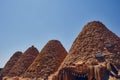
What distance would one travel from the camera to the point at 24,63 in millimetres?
49719

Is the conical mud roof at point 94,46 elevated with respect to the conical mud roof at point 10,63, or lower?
lower

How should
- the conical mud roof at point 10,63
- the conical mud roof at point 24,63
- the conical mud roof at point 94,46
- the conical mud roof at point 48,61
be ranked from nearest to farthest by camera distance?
the conical mud roof at point 94,46
the conical mud roof at point 48,61
the conical mud roof at point 24,63
the conical mud roof at point 10,63

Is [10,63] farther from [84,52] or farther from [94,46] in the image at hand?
[94,46]

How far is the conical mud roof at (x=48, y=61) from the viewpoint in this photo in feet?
129

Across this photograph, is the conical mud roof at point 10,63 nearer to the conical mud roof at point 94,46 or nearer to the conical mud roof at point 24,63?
the conical mud roof at point 24,63

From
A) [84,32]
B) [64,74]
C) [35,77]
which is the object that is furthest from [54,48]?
[64,74]

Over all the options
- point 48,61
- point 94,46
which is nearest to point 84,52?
point 94,46

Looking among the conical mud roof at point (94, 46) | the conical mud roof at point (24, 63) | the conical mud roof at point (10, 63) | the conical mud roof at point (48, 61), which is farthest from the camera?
the conical mud roof at point (10, 63)

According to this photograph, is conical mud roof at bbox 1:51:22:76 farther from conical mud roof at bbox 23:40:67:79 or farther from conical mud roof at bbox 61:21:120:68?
conical mud roof at bbox 61:21:120:68

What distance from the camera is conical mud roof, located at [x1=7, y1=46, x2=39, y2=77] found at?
4853 cm

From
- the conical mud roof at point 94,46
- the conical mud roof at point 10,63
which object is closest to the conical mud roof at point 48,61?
the conical mud roof at point 94,46

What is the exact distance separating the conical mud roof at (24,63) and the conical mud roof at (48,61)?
6.81m

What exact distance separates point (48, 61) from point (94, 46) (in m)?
13.5

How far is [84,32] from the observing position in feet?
110
